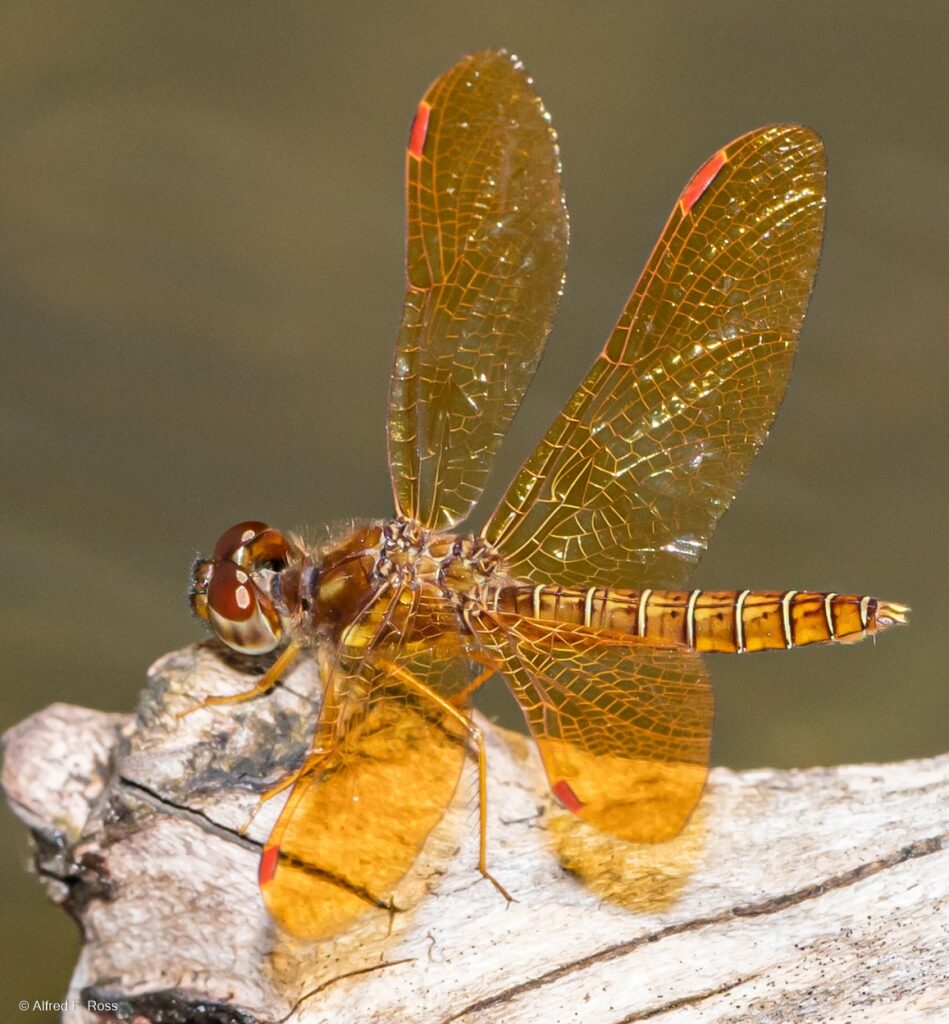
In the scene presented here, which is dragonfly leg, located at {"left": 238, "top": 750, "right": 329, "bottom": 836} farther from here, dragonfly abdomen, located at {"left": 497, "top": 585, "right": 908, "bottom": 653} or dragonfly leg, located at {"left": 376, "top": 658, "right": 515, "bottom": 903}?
dragonfly abdomen, located at {"left": 497, "top": 585, "right": 908, "bottom": 653}

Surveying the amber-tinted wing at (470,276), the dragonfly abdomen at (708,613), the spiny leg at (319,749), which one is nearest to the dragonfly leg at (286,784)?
the spiny leg at (319,749)

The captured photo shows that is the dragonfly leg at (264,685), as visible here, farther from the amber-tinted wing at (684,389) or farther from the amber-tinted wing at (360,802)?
the amber-tinted wing at (684,389)

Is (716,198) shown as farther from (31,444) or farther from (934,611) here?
(31,444)

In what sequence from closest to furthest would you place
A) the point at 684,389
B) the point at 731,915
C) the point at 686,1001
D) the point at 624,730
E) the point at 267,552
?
the point at 686,1001, the point at 731,915, the point at 624,730, the point at 267,552, the point at 684,389

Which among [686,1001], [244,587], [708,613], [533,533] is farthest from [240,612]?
[686,1001]

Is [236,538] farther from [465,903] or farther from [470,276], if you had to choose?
[465,903]

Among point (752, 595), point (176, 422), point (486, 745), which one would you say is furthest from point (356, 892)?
point (176, 422)

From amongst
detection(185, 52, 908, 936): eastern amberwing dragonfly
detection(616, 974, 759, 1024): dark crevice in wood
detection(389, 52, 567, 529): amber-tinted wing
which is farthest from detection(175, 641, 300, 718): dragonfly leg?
detection(616, 974, 759, 1024): dark crevice in wood
